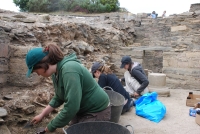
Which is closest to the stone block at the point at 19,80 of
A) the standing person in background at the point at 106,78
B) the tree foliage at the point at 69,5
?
the standing person in background at the point at 106,78

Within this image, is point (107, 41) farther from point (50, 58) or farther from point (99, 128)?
point (50, 58)

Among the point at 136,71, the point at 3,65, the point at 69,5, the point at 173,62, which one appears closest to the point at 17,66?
the point at 3,65

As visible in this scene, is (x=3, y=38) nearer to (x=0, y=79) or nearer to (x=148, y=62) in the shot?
(x=0, y=79)

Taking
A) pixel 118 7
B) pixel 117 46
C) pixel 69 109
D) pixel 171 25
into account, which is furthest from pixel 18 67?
pixel 118 7

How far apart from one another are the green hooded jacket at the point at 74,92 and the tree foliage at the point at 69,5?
22.5 m

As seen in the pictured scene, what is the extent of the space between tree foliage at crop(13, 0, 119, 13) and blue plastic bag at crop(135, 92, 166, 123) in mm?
20487

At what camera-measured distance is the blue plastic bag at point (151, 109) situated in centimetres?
480

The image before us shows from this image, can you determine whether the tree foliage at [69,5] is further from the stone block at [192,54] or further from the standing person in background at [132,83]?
the standing person in background at [132,83]

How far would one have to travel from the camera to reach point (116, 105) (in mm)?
3887

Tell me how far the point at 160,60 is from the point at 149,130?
7466 millimetres

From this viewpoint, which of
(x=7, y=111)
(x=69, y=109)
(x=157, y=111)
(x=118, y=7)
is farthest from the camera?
(x=118, y=7)

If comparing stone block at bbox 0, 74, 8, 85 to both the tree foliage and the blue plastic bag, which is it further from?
the tree foliage

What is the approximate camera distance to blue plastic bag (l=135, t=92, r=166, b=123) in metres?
4.80

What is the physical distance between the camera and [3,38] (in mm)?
4250
